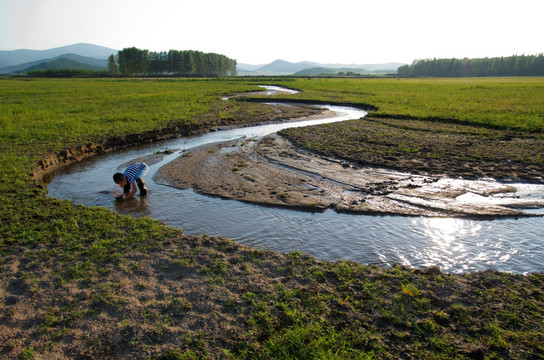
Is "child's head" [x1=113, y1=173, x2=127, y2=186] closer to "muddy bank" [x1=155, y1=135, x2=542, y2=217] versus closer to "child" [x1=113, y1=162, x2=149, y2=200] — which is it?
"child" [x1=113, y1=162, x2=149, y2=200]

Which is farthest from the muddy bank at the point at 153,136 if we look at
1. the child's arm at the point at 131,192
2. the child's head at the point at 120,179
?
the child's head at the point at 120,179

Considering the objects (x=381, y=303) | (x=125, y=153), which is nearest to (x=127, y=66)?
(x=125, y=153)

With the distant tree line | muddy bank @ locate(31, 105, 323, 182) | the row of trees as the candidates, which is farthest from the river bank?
the distant tree line

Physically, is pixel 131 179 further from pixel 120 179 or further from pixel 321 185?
pixel 321 185

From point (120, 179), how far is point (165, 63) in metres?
117

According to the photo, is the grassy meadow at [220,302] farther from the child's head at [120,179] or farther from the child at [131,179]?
the child at [131,179]

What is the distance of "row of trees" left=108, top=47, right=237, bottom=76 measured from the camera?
4097 inches

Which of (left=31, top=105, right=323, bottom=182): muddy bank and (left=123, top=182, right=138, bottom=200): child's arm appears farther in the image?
(left=31, top=105, right=323, bottom=182): muddy bank

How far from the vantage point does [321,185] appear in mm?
10734

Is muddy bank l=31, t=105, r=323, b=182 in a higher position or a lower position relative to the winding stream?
higher

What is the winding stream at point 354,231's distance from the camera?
6684 millimetres

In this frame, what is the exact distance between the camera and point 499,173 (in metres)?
11.4

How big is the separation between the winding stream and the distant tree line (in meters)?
144

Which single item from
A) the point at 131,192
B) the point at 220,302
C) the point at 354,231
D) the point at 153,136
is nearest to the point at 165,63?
the point at 153,136
